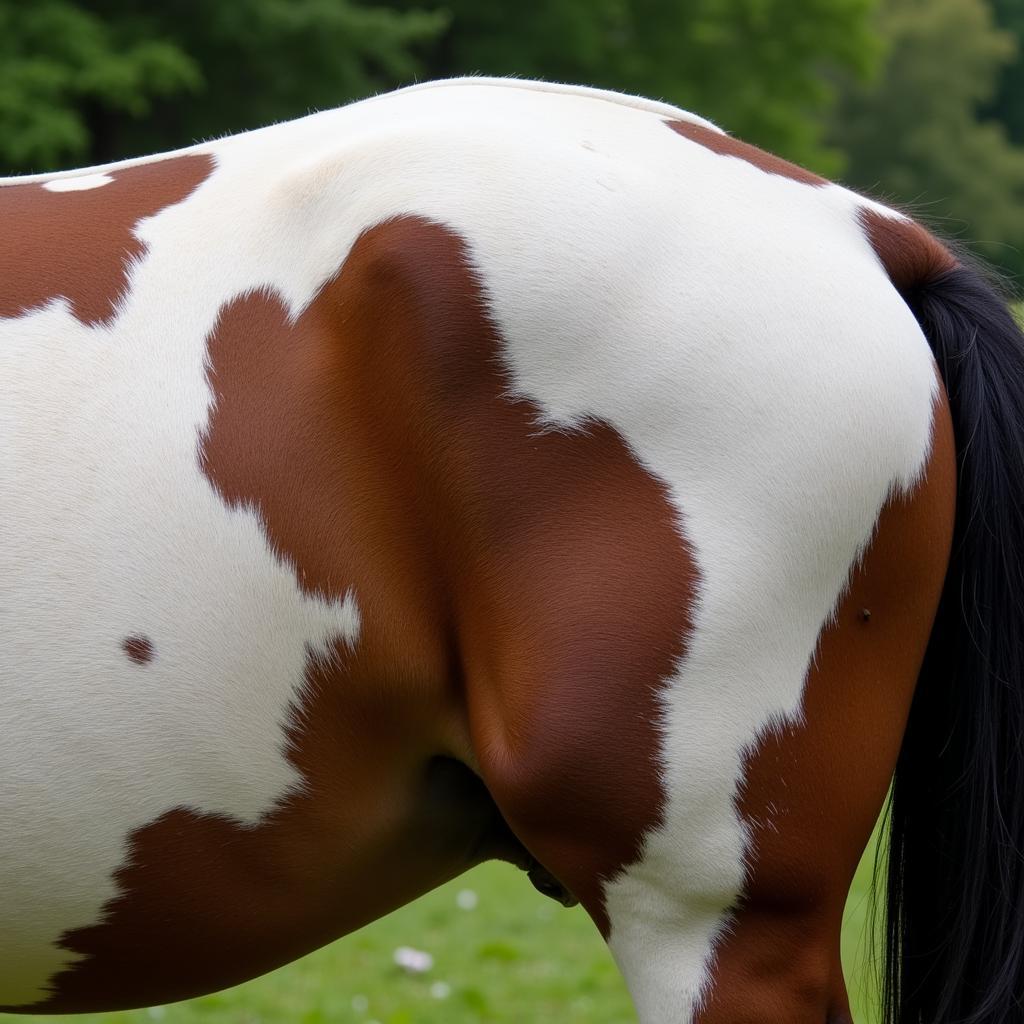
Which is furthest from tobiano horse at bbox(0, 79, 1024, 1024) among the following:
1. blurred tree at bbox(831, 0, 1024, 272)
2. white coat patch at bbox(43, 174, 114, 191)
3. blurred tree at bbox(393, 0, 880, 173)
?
blurred tree at bbox(831, 0, 1024, 272)

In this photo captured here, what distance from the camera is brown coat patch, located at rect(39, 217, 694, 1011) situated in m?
1.37

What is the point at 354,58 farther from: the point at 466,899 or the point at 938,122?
the point at 938,122

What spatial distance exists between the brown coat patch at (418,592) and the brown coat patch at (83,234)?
5.9 inches

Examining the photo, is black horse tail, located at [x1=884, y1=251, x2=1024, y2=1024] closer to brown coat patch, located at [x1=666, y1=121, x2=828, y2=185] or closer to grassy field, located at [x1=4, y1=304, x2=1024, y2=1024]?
brown coat patch, located at [x1=666, y1=121, x2=828, y2=185]

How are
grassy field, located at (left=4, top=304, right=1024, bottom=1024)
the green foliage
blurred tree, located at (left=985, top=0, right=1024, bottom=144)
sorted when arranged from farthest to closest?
blurred tree, located at (left=985, top=0, right=1024, bottom=144)
the green foliage
grassy field, located at (left=4, top=304, right=1024, bottom=1024)

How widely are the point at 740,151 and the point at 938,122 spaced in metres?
37.4

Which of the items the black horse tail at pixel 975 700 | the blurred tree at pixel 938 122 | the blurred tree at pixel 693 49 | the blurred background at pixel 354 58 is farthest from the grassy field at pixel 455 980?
the blurred tree at pixel 938 122

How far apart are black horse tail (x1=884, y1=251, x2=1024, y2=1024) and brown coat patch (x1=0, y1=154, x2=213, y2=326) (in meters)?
0.89

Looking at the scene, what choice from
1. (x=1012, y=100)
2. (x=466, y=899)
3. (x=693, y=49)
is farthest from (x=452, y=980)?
(x=1012, y=100)

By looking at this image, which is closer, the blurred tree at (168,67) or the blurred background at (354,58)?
the blurred tree at (168,67)

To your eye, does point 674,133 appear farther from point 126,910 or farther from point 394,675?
point 126,910

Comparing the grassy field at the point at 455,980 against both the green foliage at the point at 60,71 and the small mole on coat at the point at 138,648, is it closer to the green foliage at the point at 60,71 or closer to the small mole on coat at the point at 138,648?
the small mole on coat at the point at 138,648

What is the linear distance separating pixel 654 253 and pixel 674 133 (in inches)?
8.8

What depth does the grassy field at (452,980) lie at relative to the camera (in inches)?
141
